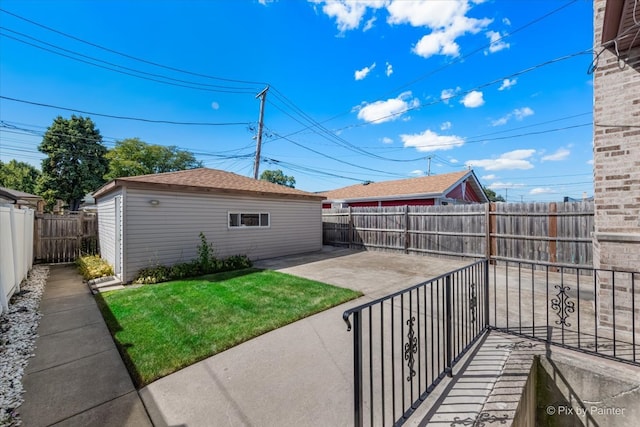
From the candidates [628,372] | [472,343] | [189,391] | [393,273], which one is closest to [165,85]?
[393,273]

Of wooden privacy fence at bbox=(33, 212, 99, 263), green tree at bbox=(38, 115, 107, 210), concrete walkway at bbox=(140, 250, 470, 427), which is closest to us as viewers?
concrete walkway at bbox=(140, 250, 470, 427)

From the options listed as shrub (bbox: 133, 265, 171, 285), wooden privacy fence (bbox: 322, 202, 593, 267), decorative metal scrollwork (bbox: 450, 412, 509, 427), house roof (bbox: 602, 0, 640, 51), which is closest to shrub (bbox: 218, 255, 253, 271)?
shrub (bbox: 133, 265, 171, 285)

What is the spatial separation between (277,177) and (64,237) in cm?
4192

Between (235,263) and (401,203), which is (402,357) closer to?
(235,263)

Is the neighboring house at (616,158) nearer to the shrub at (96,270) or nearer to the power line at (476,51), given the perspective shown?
the power line at (476,51)

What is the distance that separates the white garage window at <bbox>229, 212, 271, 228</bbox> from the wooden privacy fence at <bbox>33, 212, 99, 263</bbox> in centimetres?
625

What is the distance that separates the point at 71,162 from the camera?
72.7 feet

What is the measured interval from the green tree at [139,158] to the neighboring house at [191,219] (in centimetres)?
1966

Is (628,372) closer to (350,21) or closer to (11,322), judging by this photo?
(11,322)

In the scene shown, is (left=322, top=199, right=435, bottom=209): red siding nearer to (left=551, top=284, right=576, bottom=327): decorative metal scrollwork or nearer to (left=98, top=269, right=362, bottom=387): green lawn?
(left=98, top=269, right=362, bottom=387): green lawn

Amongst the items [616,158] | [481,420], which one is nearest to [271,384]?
[481,420]

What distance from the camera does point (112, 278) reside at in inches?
268

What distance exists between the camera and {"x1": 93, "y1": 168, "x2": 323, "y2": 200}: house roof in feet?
22.5

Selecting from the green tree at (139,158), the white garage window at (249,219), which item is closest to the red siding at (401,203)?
the white garage window at (249,219)
